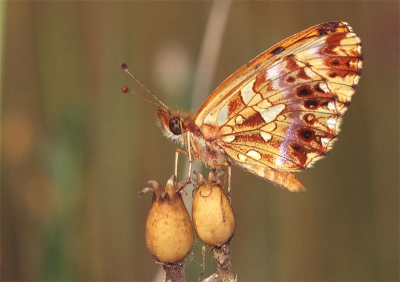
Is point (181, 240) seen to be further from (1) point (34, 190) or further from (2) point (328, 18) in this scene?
(2) point (328, 18)

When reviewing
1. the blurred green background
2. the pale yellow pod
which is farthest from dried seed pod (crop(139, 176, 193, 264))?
the blurred green background

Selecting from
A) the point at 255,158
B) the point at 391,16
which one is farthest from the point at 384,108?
the point at 255,158

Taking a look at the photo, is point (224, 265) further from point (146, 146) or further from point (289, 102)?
point (146, 146)

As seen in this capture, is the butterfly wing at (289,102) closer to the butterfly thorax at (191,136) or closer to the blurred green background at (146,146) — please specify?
the butterfly thorax at (191,136)

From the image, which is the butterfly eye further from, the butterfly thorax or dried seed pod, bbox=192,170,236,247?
dried seed pod, bbox=192,170,236,247

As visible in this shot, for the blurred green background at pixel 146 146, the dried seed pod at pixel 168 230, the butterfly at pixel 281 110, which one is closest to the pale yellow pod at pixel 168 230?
the dried seed pod at pixel 168 230
